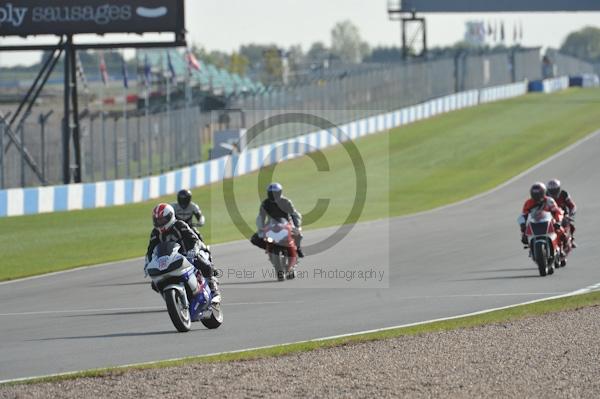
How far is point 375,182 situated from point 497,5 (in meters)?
44.9

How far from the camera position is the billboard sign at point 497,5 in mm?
82312

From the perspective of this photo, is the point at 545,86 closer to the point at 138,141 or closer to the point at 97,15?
the point at 138,141

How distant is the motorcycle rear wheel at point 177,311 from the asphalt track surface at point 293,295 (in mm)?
118

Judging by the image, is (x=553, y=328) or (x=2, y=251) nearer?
(x=553, y=328)

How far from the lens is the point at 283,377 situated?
11180 millimetres

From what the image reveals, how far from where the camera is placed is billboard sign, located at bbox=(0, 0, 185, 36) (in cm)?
3425

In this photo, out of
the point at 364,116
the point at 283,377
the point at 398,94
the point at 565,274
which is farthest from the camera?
the point at 398,94

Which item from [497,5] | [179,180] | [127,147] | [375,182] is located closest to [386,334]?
[127,147]

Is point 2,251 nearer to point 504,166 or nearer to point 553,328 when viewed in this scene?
point 553,328

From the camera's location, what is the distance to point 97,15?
34.4 m

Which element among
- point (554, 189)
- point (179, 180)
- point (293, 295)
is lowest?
point (179, 180)

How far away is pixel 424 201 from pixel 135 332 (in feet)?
77.3

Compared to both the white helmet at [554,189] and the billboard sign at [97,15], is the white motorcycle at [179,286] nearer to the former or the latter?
the white helmet at [554,189]

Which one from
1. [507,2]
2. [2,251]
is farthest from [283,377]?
[507,2]
